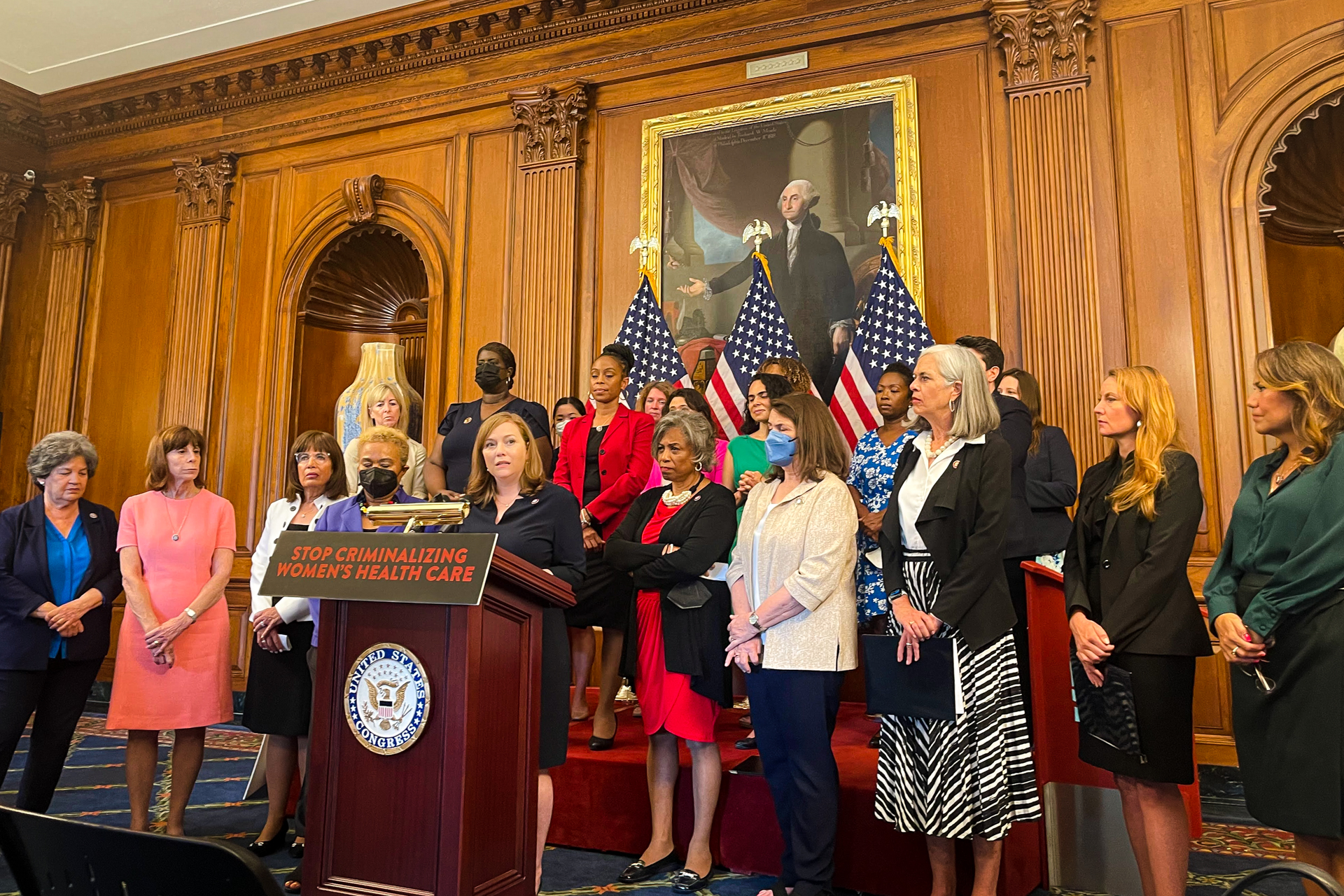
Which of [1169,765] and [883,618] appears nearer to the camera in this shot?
[1169,765]

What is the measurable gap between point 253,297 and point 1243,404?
688 cm

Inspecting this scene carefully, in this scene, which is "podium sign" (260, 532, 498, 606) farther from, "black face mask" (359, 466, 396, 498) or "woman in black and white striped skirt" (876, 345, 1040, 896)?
"woman in black and white striped skirt" (876, 345, 1040, 896)

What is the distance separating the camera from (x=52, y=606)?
3.48m

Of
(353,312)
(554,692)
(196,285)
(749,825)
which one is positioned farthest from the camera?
(353,312)

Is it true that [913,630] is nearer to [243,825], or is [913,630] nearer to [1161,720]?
[1161,720]

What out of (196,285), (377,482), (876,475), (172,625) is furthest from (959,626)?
(196,285)

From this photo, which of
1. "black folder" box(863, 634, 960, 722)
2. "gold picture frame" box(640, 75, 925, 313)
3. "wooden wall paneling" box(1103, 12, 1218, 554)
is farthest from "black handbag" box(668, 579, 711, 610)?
"wooden wall paneling" box(1103, 12, 1218, 554)

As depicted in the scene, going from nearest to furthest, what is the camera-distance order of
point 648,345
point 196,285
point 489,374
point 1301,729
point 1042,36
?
point 1301,729, point 489,374, point 1042,36, point 648,345, point 196,285

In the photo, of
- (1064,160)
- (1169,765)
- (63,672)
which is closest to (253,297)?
(63,672)

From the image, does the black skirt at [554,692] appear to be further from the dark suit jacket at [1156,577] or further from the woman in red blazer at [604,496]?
the dark suit jacket at [1156,577]

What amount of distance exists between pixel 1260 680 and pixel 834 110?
14.7 ft

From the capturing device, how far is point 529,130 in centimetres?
677

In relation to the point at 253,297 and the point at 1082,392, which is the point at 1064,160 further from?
the point at 253,297

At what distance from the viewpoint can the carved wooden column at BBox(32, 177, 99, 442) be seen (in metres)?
8.17
